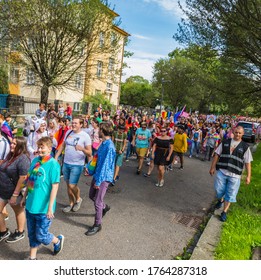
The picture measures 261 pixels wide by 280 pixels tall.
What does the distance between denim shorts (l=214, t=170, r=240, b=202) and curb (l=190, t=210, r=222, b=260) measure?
1.74 feet

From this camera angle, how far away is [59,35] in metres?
16.6

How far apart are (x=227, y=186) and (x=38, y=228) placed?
367cm

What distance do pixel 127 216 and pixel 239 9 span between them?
7.71 m

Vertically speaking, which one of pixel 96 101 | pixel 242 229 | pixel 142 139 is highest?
pixel 96 101

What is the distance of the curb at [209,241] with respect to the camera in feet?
12.2

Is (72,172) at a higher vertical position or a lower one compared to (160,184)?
higher

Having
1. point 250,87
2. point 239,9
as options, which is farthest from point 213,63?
point 239,9

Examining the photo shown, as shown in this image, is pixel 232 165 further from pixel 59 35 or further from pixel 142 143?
pixel 59 35

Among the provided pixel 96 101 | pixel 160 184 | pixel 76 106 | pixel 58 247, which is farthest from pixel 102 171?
pixel 76 106

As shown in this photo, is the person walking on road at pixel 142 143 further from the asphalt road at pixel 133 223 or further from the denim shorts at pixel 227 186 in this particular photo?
the denim shorts at pixel 227 186

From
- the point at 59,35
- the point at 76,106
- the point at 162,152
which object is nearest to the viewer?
the point at 162,152

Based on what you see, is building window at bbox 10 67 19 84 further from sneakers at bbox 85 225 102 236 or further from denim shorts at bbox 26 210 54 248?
denim shorts at bbox 26 210 54 248

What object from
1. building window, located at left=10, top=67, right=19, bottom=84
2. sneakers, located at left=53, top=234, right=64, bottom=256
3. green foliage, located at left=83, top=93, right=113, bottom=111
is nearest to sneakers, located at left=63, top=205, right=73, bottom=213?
sneakers, located at left=53, top=234, right=64, bottom=256
